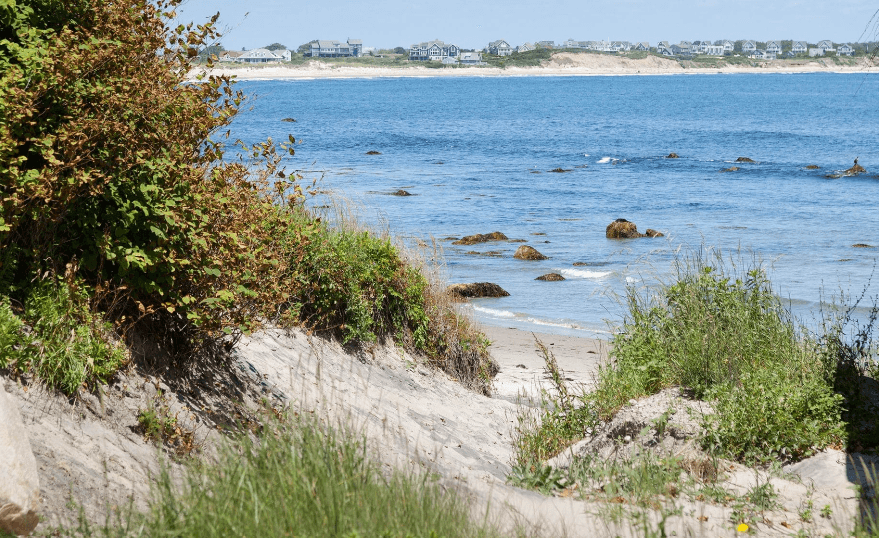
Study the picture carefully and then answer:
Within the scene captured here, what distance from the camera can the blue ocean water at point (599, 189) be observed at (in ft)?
62.5

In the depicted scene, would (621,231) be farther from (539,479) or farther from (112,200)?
(112,200)

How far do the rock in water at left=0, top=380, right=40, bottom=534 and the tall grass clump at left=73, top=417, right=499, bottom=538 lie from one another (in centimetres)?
27

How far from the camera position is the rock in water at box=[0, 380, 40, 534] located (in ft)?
12.1

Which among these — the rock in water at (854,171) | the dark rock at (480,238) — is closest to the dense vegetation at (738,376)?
the dark rock at (480,238)

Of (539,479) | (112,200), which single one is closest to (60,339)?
(112,200)

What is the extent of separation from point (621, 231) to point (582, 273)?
17.7 feet

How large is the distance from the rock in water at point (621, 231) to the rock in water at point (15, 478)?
72.2 ft

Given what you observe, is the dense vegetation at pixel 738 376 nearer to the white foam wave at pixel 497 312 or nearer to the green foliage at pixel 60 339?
the green foliage at pixel 60 339

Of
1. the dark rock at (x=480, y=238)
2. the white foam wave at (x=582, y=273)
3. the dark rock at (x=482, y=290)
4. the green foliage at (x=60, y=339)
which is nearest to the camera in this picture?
the green foliage at (x=60, y=339)

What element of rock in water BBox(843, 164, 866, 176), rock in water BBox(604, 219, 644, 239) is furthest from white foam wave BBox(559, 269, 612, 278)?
rock in water BBox(843, 164, 866, 176)

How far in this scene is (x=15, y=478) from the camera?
3807 mm

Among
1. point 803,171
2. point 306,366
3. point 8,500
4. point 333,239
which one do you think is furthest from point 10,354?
point 803,171

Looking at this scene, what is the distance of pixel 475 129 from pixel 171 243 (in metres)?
67.4

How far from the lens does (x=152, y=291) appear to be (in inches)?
230
